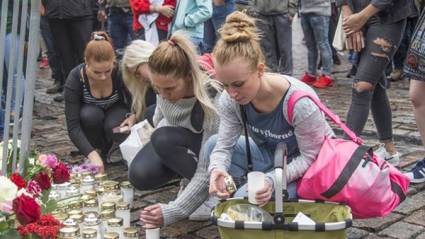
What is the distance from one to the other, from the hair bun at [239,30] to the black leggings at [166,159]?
868 millimetres

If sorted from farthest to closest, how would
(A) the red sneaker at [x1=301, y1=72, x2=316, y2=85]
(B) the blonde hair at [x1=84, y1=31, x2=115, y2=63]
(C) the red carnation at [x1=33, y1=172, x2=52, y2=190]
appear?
(A) the red sneaker at [x1=301, y1=72, x2=316, y2=85], (B) the blonde hair at [x1=84, y1=31, x2=115, y2=63], (C) the red carnation at [x1=33, y1=172, x2=52, y2=190]

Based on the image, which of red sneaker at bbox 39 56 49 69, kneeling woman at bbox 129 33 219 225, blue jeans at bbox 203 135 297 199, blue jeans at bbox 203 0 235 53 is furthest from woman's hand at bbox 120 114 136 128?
red sneaker at bbox 39 56 49 69

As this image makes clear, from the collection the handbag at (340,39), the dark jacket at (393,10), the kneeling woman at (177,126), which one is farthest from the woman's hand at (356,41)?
the kneeling woman at (177,126)

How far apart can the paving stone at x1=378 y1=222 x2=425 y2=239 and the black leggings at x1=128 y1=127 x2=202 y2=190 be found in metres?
1.06

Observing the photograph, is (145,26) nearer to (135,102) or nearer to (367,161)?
(135,102)

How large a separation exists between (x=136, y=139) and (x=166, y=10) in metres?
2.02

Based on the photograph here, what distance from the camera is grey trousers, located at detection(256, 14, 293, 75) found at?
7254mm

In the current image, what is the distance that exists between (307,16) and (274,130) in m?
4.99

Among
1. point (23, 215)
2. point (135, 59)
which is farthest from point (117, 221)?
point (135, 59)

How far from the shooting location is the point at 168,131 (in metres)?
3.69

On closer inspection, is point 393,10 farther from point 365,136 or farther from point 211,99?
point 365,136

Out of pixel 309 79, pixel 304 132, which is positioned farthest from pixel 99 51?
pixel 309 79

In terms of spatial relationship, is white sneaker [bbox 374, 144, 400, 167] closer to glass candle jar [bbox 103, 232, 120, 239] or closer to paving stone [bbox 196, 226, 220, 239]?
paving stone [bbox 196, 226, 220, 239]

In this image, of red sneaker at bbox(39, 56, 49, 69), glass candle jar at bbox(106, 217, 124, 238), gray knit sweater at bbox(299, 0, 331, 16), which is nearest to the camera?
glass candle jar at bbox(106, 217, 124, 238)
